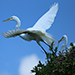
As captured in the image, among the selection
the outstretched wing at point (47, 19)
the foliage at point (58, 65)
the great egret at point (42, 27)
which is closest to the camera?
the foliage at point (58, 65)

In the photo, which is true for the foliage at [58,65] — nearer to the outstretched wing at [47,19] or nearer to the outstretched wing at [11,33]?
the outstretched wing at [11,33]

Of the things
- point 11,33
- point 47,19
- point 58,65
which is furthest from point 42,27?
point 58,65

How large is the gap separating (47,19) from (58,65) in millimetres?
6342

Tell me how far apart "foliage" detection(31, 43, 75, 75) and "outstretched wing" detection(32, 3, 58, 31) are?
5.35 metres

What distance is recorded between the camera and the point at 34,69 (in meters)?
5.20

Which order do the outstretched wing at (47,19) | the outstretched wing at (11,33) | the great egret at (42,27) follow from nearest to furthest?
1. the outstretched wing at (11,33)
2. the great egret at (42,27)
3. the outstretched wing at (47,19)

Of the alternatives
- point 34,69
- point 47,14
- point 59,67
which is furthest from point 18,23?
point 59,67

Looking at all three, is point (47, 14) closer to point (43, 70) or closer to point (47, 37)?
point (47, 37)

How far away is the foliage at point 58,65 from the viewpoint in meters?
4.48

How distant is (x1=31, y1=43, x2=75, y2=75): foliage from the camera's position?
4.48 meters

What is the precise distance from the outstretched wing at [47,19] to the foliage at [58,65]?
211 inches

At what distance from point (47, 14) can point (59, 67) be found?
261 inches

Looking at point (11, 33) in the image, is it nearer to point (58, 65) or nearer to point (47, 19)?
point (58, 65)

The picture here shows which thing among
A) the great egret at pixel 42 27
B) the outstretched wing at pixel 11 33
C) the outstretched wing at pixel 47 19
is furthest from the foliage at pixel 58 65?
the outstretched wing at pixel 47 19
